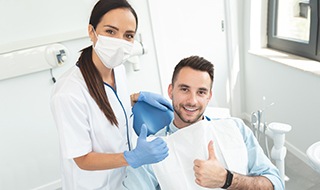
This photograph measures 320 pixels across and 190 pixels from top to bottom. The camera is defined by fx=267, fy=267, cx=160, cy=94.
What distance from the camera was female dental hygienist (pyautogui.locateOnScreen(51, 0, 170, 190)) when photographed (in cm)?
99

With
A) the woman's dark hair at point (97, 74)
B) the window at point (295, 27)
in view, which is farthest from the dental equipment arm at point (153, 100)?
the window at point (295, 27)

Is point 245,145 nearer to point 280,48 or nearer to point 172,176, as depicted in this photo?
point 172,176

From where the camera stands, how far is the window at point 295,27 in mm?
2080

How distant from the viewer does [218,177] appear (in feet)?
3.27

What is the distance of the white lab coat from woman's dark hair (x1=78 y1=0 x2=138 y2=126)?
20 millimetres

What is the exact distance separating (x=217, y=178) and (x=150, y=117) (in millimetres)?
512

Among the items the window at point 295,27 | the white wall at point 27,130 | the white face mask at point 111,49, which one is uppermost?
the white face mask at point 111,49

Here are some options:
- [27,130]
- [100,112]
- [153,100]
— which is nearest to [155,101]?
[153,100]

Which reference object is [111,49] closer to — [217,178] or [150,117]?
[150,117]

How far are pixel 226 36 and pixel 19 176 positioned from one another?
7.14ft

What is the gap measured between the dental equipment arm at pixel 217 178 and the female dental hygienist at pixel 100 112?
0.16 metres

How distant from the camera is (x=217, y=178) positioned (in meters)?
1.00

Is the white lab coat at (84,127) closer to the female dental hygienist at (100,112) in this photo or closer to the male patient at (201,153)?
the female dental hygienist at (100,112)

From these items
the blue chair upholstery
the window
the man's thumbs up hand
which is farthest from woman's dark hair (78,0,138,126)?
the window
